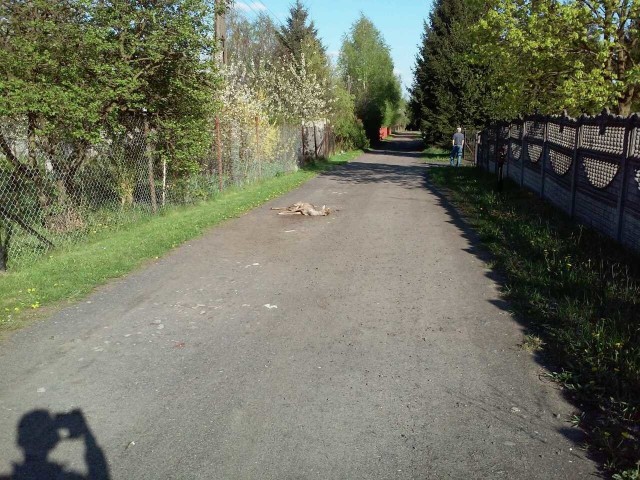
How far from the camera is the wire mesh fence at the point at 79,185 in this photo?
8180 millimetres

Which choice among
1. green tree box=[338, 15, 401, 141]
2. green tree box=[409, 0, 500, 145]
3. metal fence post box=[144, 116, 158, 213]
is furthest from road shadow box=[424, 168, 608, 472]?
green tree box=[338, 15, 401, 141]

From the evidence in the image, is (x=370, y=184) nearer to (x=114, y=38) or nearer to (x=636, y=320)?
(x=114, y=38)

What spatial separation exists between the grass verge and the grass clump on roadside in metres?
4.89

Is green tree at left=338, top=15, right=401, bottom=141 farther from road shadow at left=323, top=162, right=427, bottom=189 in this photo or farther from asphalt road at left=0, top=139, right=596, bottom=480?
asphalt road at left=0, top=139, right=596, bottom=480

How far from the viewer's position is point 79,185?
959cm

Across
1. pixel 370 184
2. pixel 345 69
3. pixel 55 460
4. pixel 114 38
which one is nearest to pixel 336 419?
pixel 55 460

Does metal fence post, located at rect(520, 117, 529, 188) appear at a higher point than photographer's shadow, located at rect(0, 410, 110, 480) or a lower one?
higher

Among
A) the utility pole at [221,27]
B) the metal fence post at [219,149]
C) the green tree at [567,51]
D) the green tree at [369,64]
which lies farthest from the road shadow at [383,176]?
the green tree at [369,64]

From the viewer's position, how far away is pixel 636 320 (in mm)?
4891

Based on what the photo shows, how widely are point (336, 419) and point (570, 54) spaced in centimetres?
1548

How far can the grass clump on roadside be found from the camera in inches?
134

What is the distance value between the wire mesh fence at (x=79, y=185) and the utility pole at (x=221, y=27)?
216cm

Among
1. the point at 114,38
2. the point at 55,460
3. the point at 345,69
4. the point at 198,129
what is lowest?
the point at 55,460

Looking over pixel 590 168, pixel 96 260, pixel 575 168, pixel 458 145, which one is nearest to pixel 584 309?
pixel 590 168
